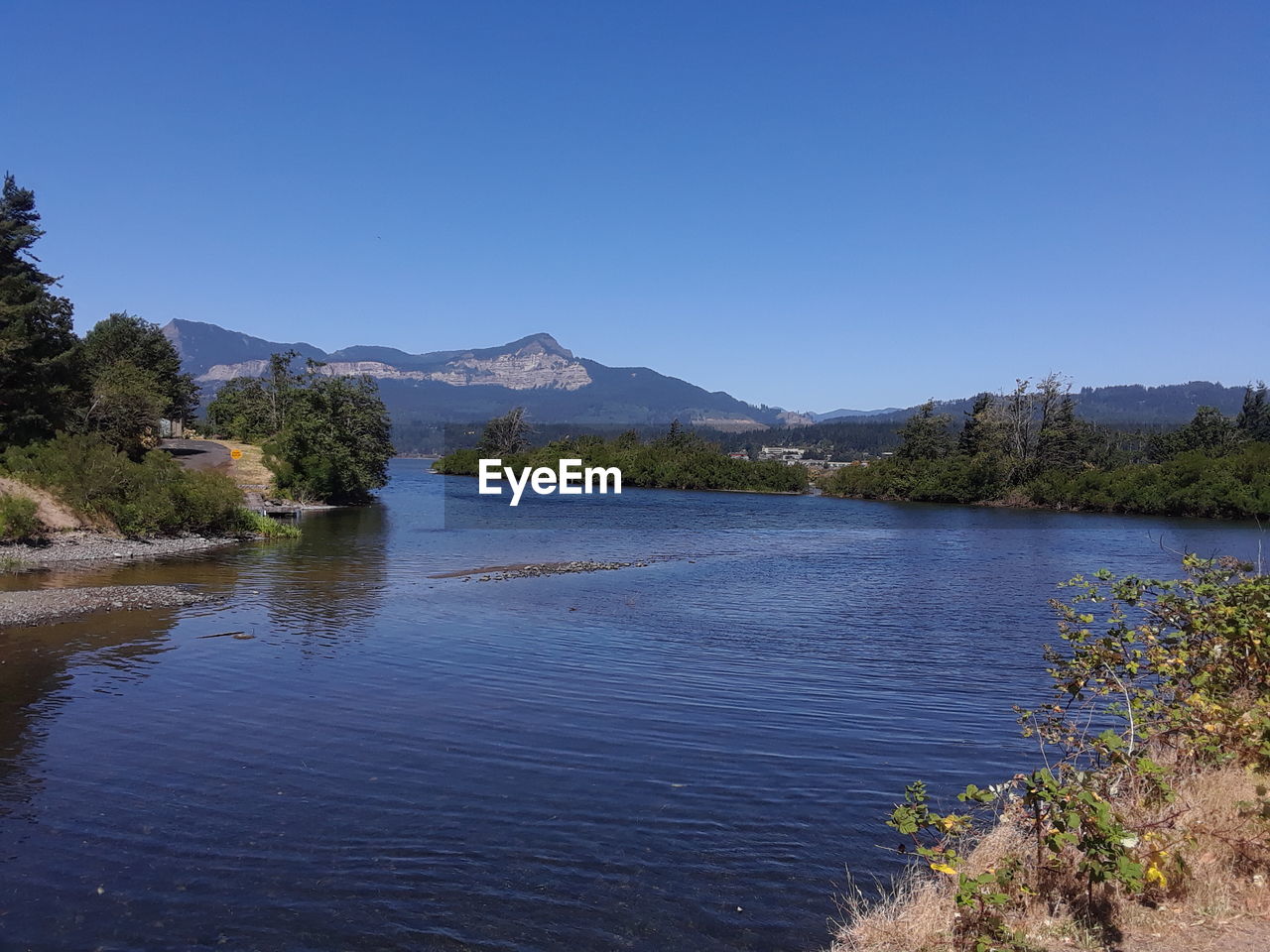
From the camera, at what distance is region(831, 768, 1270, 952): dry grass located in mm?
5750

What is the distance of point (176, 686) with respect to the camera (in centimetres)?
1539

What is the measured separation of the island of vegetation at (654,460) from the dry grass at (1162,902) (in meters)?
119

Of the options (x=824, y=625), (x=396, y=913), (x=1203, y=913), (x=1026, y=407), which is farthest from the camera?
(x=1026, y=407)

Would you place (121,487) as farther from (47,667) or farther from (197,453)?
(197,453)

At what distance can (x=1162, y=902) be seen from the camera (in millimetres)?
6051

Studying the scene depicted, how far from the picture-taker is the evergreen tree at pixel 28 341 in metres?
37.8

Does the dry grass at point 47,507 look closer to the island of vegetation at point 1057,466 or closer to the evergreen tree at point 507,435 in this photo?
the island of vegetation at point 1057,466

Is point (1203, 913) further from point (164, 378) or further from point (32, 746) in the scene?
point (164, 378)

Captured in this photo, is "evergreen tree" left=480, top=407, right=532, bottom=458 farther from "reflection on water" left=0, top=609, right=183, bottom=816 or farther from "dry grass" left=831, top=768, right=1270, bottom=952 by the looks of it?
"dry grass" left=831, top=768, right=1270, bottom=952

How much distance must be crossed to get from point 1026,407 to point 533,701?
110105mm

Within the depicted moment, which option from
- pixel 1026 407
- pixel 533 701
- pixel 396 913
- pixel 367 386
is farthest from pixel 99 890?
pixel 1026 407

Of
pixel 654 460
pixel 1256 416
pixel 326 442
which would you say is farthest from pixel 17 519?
pixel 1256 416

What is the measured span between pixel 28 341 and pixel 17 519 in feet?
35.0

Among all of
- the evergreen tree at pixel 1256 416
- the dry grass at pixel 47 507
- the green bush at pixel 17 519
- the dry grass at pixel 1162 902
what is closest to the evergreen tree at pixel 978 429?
the evergreen tree at pixel 1256 416
